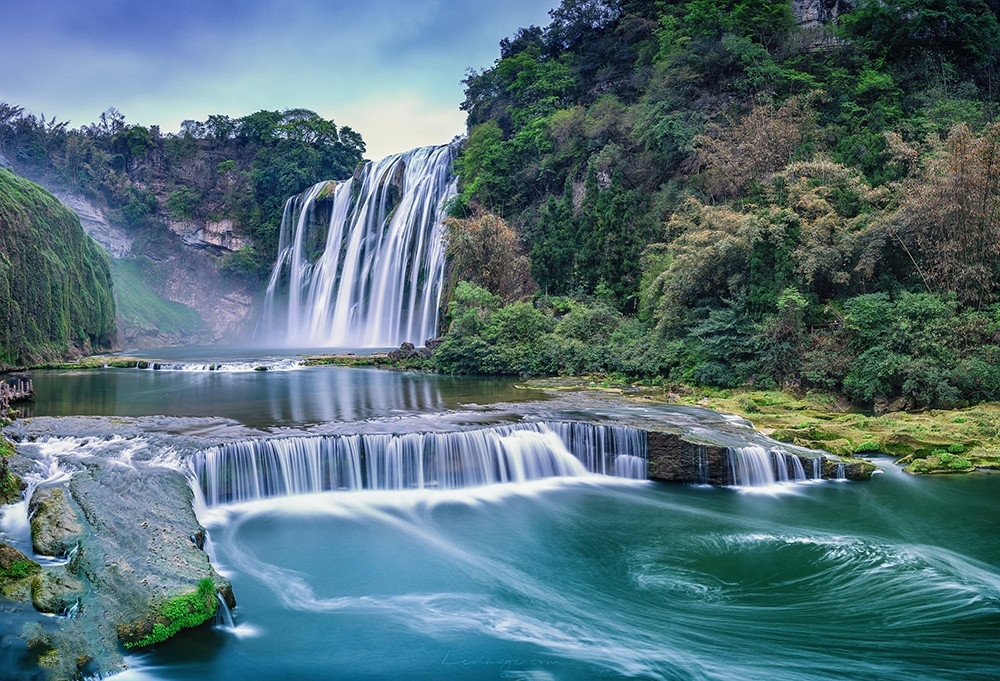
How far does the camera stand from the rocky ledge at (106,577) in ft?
18.8

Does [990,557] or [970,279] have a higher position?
[970,279]

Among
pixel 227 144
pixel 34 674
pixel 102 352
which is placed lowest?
pixel 34 674

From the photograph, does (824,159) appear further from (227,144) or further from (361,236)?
(227,144)

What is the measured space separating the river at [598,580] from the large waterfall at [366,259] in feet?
84.1

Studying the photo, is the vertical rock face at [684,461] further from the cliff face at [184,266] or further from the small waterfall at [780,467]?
the cliff face at [184,266]

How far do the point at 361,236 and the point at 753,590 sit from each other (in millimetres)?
40012

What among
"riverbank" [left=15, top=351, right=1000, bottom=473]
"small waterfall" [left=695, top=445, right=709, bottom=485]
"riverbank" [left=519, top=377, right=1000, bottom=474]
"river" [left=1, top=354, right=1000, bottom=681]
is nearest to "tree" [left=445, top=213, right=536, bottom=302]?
"riverbank" [left=15, top=351, right=1000, bottom=473]

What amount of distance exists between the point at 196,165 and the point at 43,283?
117ft

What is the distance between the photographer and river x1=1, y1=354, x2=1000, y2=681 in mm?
6375

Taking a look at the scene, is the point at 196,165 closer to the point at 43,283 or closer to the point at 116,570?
the point at 43,283

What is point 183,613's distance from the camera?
21.1ft

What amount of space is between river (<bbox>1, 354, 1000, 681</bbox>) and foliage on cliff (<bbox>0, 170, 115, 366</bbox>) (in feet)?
62.7

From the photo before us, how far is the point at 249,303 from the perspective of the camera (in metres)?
59.4

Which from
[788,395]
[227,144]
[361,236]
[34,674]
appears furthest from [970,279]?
[227,144]
